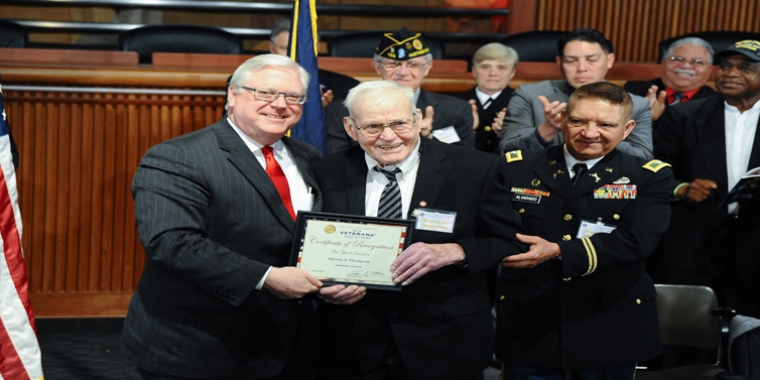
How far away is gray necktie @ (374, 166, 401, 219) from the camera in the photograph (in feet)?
7.38

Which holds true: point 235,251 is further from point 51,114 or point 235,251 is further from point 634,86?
point 634,86

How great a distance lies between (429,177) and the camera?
7.42 ft

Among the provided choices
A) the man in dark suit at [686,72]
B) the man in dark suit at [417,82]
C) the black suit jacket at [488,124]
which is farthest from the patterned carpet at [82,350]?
the man in dark suit at [686,72]

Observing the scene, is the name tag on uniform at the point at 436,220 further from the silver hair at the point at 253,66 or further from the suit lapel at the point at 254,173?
the silver hair at the point at 253,66

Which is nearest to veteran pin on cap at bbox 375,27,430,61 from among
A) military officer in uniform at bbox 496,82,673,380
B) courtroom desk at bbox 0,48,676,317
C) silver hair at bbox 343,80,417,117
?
courtroom desk at bbox 0,48,676,317

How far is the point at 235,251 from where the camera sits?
6.95 feet

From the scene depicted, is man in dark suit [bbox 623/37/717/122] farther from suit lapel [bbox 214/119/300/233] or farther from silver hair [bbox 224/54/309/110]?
suit lapel [bbox 214/119/300/233]

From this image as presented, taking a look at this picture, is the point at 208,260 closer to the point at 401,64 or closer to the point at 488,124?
the point at 401,64

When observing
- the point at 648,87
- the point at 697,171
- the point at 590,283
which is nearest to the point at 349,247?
the point at 590,283

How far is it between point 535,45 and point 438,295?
3.58m

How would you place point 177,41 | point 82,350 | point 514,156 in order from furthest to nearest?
point 177,41 → point 82,350 → point 514,156

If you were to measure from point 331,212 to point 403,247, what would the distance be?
250 millimetres

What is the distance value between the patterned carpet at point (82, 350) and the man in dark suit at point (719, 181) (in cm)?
254

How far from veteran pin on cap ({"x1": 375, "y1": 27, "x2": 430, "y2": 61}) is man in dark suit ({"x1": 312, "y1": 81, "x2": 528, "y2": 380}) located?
4.63ft
